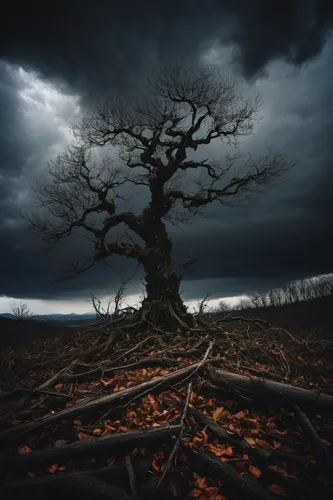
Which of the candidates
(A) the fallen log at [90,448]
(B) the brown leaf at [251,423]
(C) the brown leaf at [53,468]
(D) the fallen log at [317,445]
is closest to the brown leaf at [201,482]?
(A) the fallen log at [90,448]

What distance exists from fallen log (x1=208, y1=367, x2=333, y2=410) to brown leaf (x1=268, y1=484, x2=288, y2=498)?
5.28 feet

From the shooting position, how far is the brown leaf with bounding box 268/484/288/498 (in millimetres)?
3741

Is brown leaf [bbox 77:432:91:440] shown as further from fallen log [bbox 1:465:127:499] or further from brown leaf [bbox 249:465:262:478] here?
brown leaf [bbox 249:465:262:478]

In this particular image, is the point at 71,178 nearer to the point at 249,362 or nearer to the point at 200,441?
the point at 249,362

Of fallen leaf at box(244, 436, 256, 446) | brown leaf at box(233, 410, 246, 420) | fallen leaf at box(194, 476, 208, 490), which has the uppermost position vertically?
brown leaf at box(233, 410, 246, 420)

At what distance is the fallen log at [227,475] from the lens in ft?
11.9

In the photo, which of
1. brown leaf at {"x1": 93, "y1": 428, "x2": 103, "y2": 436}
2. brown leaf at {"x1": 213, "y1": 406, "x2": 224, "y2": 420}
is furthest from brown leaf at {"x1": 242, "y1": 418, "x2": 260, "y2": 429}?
brown leaf at {"x1": 93, "y1": 428, "x2": 103, "y2": 436}

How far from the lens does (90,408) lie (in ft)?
17.1

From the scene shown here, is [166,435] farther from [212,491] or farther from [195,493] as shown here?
[212,491]

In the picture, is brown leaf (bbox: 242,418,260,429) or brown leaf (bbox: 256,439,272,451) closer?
brown leaf (bbox: 256,439,272,451)

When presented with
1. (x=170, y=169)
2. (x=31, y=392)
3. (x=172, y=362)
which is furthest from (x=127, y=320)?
(x=170, y=169)

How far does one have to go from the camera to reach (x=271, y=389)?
539 cm

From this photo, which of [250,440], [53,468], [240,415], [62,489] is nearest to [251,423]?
[240,415]

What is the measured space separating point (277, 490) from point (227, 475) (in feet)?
2.29
